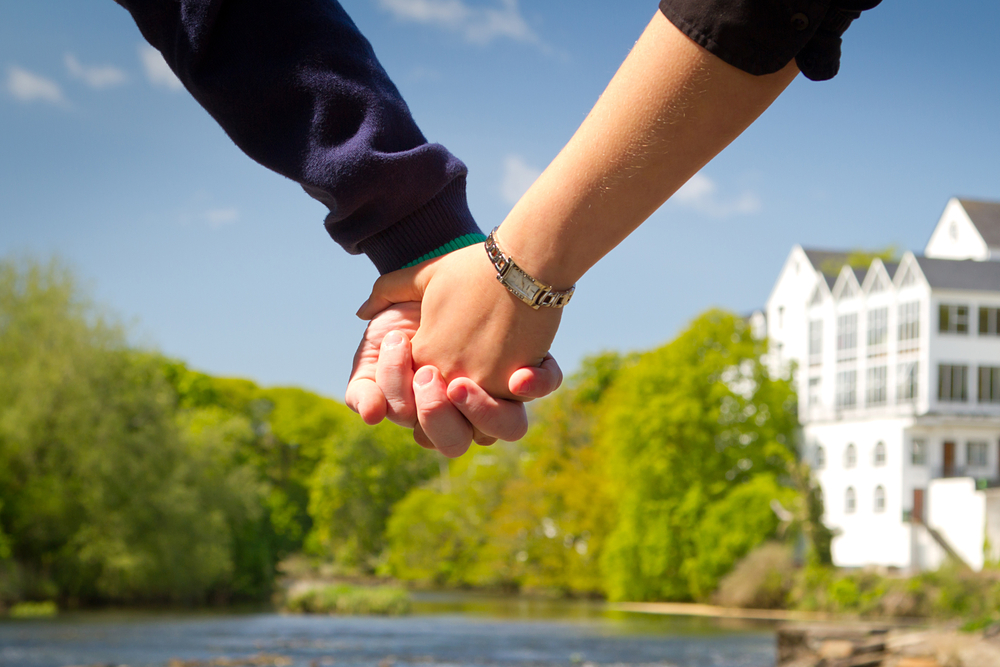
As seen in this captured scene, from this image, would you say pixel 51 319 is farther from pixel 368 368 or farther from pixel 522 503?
pixel 368 368

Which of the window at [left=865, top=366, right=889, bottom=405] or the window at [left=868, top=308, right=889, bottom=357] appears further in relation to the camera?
the window at [left=868, top=308, right=889, bottom=357]

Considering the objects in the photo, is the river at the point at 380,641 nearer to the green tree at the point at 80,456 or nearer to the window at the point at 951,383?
the green tree at the point at 80,456

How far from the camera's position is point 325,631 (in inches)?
1114

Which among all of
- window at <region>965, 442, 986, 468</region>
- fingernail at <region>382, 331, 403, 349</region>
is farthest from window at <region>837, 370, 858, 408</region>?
fingernail at <region>382, 331, 403, 349</region>

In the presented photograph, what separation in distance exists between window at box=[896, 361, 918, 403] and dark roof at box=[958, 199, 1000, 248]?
6960 mm

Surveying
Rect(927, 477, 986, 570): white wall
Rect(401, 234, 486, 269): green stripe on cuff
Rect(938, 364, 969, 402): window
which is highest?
Rect(938, 364, 969, 402): window

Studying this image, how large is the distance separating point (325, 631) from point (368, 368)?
27364 millimetres

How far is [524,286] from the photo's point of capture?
1889 mm

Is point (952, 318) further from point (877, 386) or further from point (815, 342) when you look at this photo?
point (815, 342)

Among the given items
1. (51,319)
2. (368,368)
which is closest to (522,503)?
(51,319)

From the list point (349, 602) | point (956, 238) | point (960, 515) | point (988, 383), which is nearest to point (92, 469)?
point (349, 602)

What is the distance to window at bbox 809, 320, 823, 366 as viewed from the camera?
45.6 metres

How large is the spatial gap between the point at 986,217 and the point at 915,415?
1082cm

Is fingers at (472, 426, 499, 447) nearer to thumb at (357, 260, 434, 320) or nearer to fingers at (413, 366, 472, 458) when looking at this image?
fingers at (413, 366, 472, 458)
